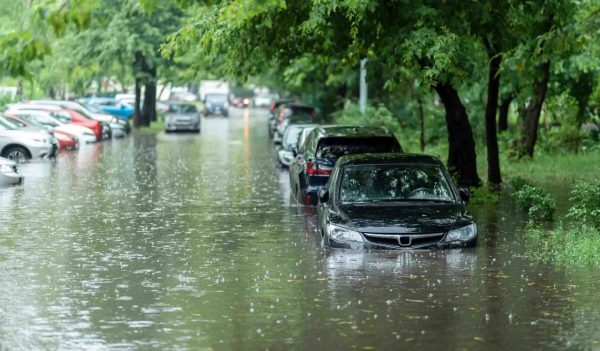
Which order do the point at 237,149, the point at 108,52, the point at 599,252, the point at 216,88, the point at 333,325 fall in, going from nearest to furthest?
1. the point at 333,325
2. the point at 599,252
3. the point at 237,149
4. the point at 108,52
5. the point at 216,88

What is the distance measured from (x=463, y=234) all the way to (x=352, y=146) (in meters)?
7.71

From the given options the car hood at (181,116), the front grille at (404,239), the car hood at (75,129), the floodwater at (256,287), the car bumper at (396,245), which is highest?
the car hood at (181,116)

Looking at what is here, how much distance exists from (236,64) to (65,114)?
28.8 meters

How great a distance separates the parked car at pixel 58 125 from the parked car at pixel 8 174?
15776 millimetres

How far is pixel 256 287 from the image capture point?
46.4 feet

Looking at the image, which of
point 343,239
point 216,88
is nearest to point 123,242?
point 343,239

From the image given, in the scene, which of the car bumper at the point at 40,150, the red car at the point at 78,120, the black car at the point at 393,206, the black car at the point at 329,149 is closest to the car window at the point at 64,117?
the red car at the point at 78,120

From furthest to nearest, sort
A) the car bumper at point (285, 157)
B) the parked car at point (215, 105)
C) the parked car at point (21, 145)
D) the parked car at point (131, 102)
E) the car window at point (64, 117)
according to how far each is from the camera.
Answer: the parked car at point (215, 105) < the parked car at point (131, 102) < the car window at point (64, 117) < the parked car at point (21, 145) < the car bumper at point (285, 157)

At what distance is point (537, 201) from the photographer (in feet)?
71.3

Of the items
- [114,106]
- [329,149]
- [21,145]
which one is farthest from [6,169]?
[114,106]

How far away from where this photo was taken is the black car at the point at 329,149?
78.0 ft

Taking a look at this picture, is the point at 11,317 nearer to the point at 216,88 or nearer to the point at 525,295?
the point at 525,295

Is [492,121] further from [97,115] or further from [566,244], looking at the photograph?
[97,115]

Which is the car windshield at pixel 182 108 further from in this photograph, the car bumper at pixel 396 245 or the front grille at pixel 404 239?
the front grille at pixel 404 239
